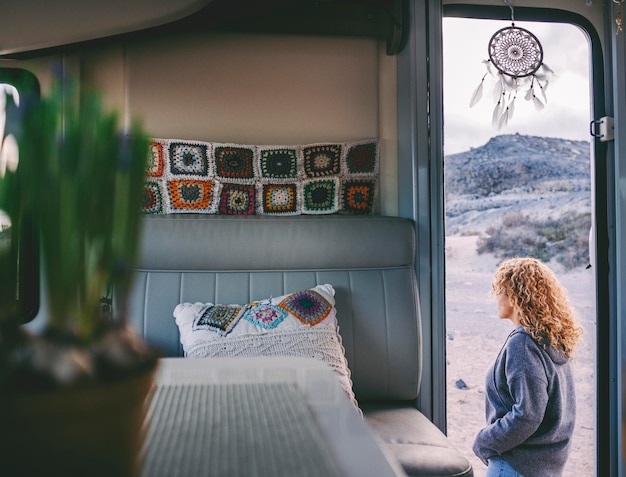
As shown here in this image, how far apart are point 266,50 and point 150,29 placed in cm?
57

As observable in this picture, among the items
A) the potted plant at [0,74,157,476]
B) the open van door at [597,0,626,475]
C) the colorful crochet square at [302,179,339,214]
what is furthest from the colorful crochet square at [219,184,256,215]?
the potted plant at [0,74,157,476]

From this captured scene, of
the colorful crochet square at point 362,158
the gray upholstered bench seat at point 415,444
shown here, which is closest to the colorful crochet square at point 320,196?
the colorful crochet square at point 362,158

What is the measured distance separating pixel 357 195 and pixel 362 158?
7.2 inches

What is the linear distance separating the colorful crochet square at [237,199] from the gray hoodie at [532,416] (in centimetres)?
130

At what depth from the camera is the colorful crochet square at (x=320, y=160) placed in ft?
8.88

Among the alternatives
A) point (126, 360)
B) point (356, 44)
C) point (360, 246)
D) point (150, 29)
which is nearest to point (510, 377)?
point (360, 246)

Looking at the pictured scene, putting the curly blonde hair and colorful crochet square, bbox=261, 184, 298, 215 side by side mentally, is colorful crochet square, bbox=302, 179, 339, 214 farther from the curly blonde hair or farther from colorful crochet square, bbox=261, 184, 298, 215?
the curly blonde hair

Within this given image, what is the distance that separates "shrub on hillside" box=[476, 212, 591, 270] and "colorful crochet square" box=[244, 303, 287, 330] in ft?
4.00

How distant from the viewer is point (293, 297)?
7.29 feet

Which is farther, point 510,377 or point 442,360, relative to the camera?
point 442,360

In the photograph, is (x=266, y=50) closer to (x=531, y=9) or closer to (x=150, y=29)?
(x=150, y=29)

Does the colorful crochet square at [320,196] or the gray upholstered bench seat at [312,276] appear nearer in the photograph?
the gray upholstered bench seat at [312,276]

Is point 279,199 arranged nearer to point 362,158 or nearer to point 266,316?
point 362,158

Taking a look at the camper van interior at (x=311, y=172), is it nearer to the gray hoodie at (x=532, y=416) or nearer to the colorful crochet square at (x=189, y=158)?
the colorful crochet square at (x=189, y=158)
